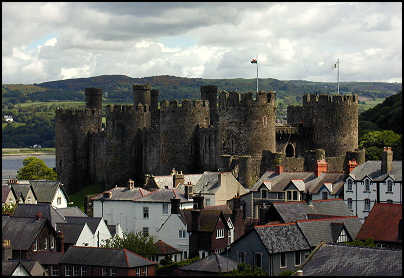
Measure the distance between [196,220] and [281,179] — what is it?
10.1 m

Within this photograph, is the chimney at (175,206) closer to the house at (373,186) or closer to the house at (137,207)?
the house at (137,207)

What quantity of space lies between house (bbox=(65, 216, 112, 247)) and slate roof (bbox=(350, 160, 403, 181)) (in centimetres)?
1415

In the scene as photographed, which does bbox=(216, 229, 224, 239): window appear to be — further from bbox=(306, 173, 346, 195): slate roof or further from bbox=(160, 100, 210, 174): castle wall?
bbox=(160, 100, 210, 174): castle wall

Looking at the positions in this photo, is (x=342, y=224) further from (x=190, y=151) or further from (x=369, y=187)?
(x=190, y=151)

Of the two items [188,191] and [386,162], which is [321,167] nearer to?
[386,162]

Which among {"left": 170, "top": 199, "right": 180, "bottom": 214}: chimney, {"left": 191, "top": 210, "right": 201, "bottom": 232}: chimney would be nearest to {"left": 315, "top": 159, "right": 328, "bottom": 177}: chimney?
{"left": 170, "top": 199, "right": 180, "bottom": 214}: chimney

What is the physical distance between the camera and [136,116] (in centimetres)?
6888

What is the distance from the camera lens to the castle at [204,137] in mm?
58500

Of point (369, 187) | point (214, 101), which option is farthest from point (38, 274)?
point (214, 101)

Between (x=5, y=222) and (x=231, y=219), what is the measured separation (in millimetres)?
11461

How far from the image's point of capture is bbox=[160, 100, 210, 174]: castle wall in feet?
209

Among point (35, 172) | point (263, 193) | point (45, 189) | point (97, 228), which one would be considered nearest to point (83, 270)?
point (97, 228)

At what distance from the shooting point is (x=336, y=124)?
61.1 m

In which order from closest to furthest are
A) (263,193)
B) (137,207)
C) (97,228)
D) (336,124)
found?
(97,228), (263,193), (137,207), (336,124)
